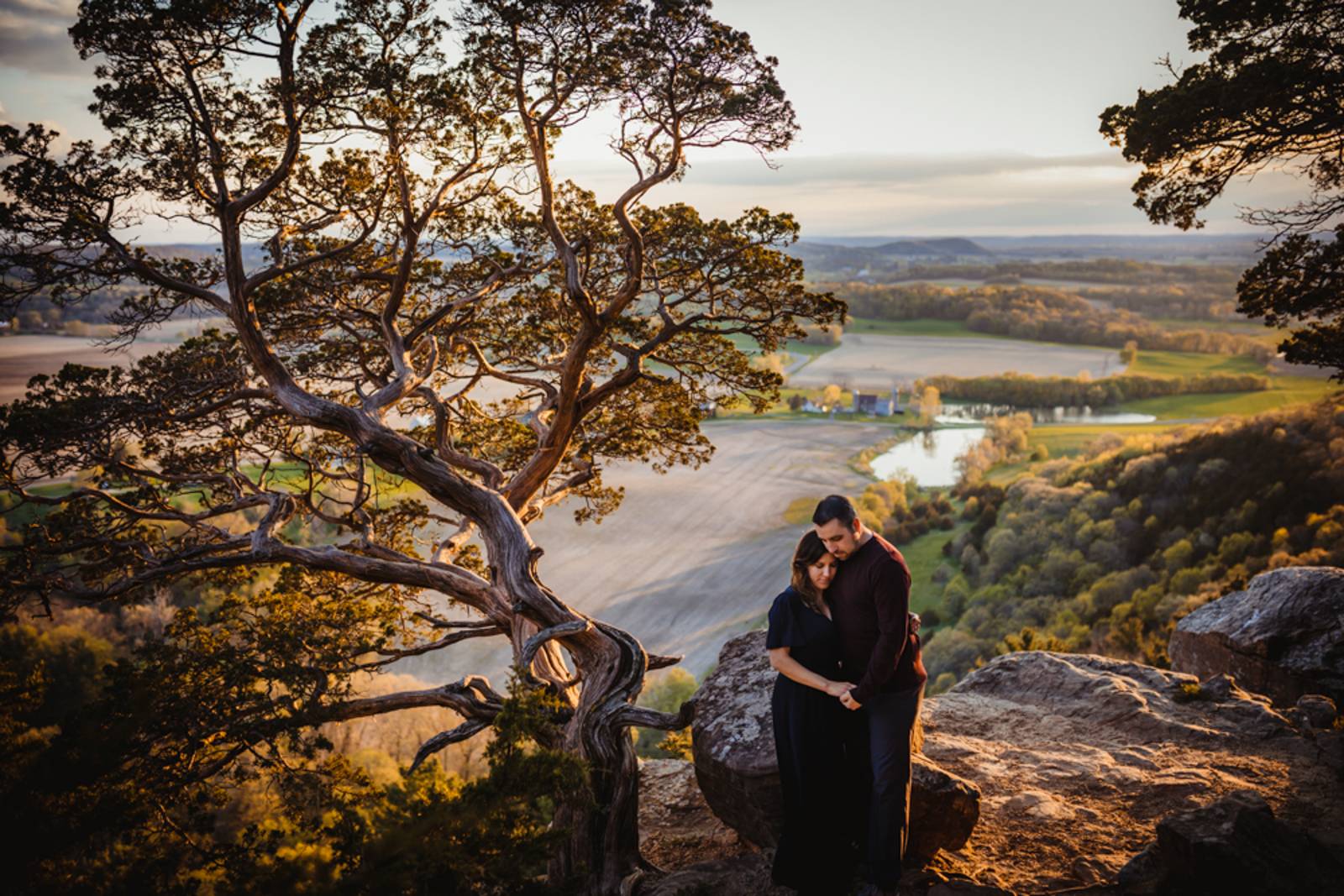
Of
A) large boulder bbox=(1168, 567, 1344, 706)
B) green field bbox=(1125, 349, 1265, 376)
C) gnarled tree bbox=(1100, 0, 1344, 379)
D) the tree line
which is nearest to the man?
gnarled tree bbox=(1100, 0, 1344, 379)

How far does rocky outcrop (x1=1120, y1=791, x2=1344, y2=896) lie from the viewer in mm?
4395

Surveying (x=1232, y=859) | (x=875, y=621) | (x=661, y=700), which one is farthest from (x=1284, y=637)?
(x=661, y=700)

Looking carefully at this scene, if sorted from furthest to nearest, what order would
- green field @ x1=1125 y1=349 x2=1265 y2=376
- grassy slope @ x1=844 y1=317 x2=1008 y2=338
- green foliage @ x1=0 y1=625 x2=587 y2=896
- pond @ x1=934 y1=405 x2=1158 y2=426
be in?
grassy slope @ x1=844 y1=317 x2=1008 y2=338 < green field @ x1=1125 y1=349 x2=1265 y2=376 < pond @ x1=934 y1=405 x2=1158 y2=426 < green foliage @ x1=0 y1=625 x2=587 y2=896

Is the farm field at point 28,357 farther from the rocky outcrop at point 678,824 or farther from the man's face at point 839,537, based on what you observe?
the man's face at point 839,537

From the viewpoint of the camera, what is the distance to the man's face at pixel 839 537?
446 cm

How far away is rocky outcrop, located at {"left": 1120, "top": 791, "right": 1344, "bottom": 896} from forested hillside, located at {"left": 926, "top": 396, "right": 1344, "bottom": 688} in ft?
31.1

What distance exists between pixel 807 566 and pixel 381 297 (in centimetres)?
792

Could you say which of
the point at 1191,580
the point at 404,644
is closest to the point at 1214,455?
the point at 1191,580

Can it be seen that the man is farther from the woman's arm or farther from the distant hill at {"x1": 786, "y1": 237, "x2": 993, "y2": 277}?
the distant hill at {"x1": 786, "y1": 237, "x2": 993, "y2": 277}

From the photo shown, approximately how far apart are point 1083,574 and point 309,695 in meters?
29.0

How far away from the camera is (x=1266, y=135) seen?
738cm

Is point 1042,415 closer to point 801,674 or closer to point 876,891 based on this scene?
point 876,891

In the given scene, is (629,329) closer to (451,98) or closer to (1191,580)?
(451,98)

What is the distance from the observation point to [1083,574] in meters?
29.3
